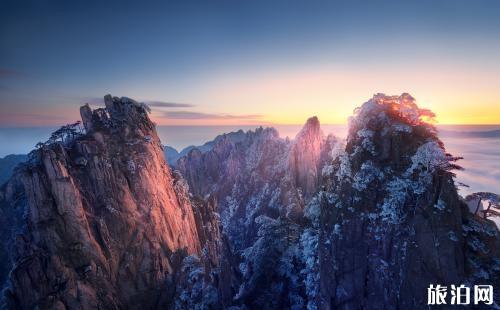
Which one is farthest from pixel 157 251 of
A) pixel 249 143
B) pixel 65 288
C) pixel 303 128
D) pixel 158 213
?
pixel 249 143

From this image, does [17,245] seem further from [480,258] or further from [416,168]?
[480,258]

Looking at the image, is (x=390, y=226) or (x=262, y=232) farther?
(x=262, y=232)

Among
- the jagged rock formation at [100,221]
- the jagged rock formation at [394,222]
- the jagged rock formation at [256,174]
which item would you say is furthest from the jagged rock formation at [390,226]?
the jagged rock formation at [256,174]

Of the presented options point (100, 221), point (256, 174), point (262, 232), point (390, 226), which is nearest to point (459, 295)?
point (390, 226)

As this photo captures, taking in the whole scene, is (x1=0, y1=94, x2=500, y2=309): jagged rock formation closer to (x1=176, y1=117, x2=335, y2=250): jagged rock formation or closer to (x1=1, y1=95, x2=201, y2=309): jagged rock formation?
(x1=1, y1=95, x2=201, y2=309): jagged rock formation

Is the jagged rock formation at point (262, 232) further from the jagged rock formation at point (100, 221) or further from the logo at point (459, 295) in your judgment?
the logo at point (459, 295)

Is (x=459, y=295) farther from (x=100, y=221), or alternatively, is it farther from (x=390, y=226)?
(x=100, y=221)
